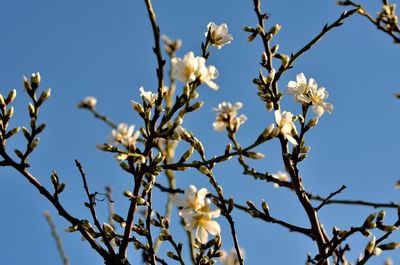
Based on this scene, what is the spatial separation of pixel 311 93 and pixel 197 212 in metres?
1.03

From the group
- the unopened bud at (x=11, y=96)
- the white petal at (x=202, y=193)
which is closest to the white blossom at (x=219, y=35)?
the white petal at (x=202, y=193)

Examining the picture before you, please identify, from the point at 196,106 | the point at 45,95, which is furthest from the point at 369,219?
the point at 45,95

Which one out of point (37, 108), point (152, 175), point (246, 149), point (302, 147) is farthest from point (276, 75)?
point (37, 108)

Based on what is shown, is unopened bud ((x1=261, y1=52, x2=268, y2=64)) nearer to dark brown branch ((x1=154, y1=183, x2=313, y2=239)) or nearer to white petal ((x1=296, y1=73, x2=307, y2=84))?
white petal ((x1=296, y1=73, x2=307, y2=84))

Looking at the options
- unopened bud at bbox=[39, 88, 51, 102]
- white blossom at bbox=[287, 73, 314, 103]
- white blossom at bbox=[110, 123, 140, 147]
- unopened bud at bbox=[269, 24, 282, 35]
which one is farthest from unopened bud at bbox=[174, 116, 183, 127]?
unopened bud at bbox=[269, 24, 282, 35]

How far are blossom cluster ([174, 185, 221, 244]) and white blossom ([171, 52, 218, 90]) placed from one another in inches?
20.9

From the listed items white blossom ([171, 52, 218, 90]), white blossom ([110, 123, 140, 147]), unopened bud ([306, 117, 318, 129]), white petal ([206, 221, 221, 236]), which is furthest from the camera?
unopened bud ([306, 117, 318, 129])

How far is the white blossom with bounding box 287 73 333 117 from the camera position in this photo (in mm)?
2926

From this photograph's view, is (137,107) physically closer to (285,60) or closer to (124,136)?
(124,136)

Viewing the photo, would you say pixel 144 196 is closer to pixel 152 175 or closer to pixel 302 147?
pixel 152 175

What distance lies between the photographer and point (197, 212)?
8.02 ft

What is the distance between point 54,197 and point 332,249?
135 cm

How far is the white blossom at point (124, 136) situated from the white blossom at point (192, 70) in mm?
368

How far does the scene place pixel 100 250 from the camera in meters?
2.41
